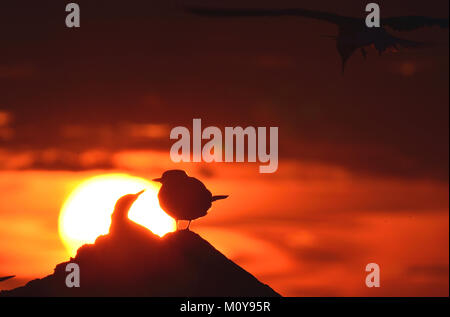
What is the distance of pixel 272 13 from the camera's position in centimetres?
1805

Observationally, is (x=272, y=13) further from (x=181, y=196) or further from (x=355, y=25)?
(x=181, y=196)

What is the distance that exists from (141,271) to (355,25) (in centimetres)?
813

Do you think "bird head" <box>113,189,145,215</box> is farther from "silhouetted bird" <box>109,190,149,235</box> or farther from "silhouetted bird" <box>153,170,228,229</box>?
"silhouetted bird" <box>153,170,228,229</box>

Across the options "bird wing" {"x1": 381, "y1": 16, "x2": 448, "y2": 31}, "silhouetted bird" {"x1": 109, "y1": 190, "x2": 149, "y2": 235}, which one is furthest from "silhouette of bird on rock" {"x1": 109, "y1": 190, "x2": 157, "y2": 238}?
"bird wing" {"x1": 381, "y1": 16, "x2": 448, "y2": 31}

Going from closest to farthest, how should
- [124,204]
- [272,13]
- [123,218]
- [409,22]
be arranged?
1. [124,204]
2. [123,218]
3. [272,13]
4. [409,22]

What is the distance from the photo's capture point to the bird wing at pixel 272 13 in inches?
699

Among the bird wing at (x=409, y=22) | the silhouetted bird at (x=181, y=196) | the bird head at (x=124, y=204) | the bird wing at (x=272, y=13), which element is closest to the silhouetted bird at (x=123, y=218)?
the bird head at (x=124, y=204)

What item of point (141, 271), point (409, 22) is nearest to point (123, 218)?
point (141, 271)

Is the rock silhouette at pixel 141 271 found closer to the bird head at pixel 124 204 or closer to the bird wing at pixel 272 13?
the bird head at pixel 124 204

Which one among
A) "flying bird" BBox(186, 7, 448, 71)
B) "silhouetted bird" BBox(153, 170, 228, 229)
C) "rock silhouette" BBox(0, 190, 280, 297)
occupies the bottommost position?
"rock silhouette" BBox(0, 190, 280, 297)

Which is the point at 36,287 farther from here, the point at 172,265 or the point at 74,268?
the point at 172,265

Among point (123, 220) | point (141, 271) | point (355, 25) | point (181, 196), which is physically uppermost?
point (355, 25)

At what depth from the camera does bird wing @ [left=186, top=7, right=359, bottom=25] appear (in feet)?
58.2
